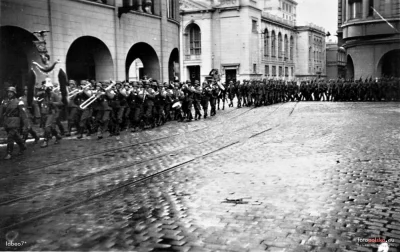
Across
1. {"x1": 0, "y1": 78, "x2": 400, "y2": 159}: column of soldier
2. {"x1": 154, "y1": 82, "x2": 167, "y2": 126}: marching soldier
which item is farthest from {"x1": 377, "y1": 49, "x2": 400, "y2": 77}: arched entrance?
{"x1": 154, "y1": 82, "x2": 167, "y2": 126}: marching soldier

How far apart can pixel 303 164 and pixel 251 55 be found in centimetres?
5001

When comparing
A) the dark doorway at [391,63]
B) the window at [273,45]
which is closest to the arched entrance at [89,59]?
the dark doorway at [391,63]

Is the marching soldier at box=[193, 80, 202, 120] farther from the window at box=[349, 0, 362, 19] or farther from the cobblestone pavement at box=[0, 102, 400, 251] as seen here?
the window at box=[349, 0, 362, 19]

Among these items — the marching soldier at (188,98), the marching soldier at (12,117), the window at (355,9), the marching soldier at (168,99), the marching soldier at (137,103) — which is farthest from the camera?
the window at (355,9)

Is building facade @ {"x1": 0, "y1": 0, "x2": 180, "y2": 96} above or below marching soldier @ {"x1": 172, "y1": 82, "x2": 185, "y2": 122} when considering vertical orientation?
above

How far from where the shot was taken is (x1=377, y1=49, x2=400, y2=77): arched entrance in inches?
1588

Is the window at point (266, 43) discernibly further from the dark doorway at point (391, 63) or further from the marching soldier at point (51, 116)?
the marching soldier at point (51, 116)

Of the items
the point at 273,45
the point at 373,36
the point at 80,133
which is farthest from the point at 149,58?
the point at 273,45

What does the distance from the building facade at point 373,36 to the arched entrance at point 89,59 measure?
2415cm

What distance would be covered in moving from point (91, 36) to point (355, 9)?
2803 cm

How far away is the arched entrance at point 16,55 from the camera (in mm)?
18000

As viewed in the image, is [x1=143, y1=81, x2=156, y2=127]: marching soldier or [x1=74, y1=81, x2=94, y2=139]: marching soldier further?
[x1=143, y1=81, x2=156, y2=127]: marching soldier

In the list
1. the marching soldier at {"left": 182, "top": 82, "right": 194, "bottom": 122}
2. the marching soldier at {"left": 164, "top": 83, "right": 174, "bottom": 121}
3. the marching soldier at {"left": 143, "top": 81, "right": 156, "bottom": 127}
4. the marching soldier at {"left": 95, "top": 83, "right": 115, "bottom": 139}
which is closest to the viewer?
the marching soldier at {"left": 95, "top": 83, "right": 115, "bottom": 139}

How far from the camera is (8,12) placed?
16891 mm
